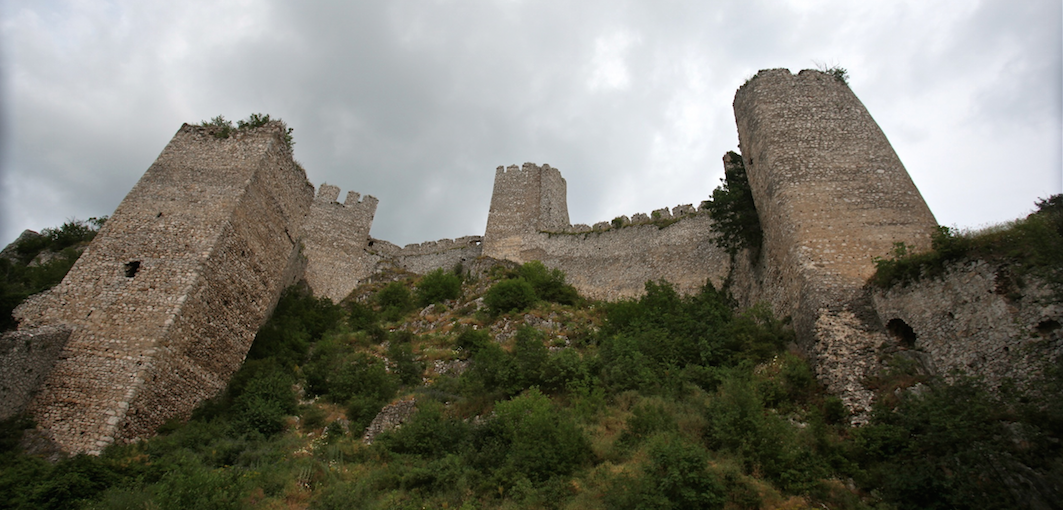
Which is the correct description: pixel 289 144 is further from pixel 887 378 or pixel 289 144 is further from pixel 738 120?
pixel 887 378

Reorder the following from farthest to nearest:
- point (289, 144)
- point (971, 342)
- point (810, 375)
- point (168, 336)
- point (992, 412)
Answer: point (289, 144)
point (168, 336)
point (810, 375)
point (971, 342)
point (992, 412)

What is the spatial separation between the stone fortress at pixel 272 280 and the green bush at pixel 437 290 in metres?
6.33

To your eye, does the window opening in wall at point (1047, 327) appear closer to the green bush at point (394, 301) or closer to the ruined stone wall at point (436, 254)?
the green bush at point (394, 301)

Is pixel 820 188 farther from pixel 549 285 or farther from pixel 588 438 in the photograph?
pixel 549 285

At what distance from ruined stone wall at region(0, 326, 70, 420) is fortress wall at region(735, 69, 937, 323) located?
16.0m

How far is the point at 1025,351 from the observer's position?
812 cm

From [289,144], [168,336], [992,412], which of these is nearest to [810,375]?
[992,412]

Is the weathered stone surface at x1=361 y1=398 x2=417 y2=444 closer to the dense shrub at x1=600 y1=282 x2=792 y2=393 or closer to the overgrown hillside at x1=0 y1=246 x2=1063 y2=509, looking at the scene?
the overgrown hillside at x1=0 y1=246 x2=1063 y2=509

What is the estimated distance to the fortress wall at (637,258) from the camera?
21.7 m

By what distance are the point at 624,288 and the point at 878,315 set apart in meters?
13.1

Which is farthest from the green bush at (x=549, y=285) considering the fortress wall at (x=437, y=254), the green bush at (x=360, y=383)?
the green bush at (x=360, y=383)

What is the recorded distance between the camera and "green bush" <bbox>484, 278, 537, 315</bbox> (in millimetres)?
21281

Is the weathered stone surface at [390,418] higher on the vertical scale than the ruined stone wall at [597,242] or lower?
lower

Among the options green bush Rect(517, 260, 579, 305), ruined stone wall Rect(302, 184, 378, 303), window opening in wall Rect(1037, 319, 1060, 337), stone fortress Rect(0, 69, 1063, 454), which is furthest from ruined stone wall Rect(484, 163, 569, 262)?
window opening in wall Rect(1037, 319, 1060, 337)
